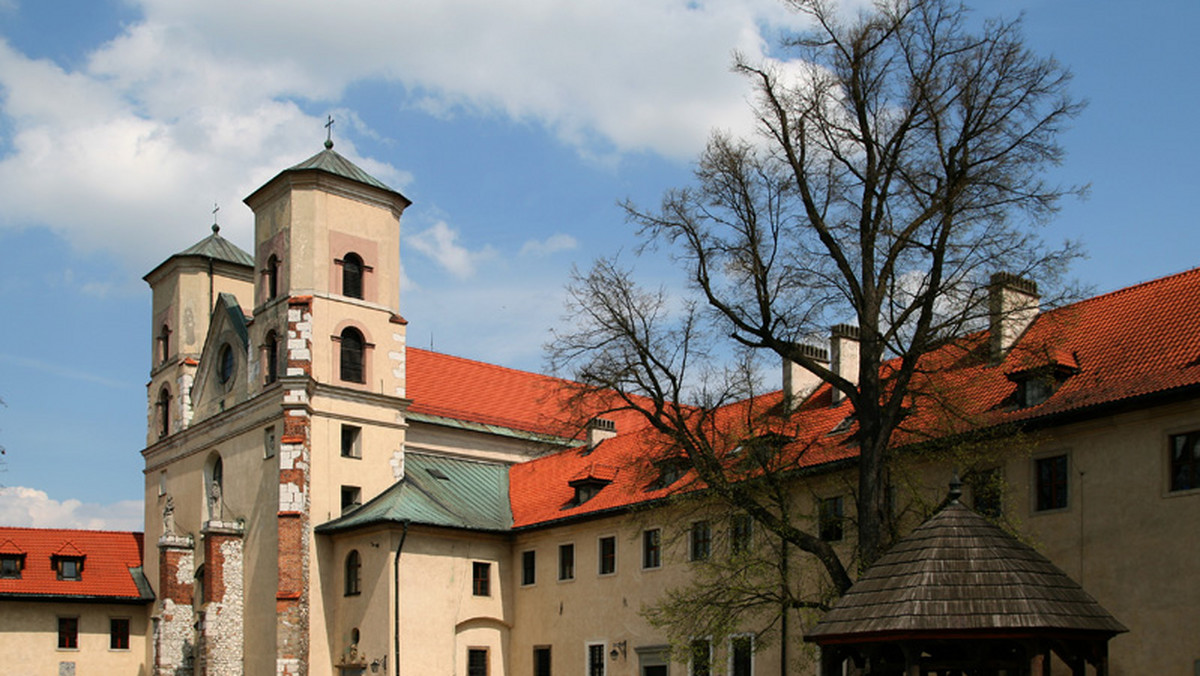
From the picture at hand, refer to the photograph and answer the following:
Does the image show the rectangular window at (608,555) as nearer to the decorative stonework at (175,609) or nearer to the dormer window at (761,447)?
the dormer window at (761,447)

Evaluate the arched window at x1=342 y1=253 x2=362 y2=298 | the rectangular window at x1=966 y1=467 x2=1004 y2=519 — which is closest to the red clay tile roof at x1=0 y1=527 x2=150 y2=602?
the arched window at x1=342 y1=253 x2=362 y2=298

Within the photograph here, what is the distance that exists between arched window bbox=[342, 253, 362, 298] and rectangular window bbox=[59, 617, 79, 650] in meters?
15.1

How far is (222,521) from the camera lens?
134 feet

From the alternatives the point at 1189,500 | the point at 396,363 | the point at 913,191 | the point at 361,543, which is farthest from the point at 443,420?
the point at 1189,500

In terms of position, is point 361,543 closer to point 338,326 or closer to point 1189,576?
point 338,326

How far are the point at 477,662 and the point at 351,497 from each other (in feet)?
20.6

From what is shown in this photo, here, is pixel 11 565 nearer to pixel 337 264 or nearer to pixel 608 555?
pixel 337 264

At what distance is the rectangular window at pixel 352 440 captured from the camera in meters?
40.9

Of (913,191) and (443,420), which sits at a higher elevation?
(913,191)

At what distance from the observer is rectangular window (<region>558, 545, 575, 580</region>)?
38344 millimetres

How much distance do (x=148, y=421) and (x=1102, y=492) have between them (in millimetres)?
35990

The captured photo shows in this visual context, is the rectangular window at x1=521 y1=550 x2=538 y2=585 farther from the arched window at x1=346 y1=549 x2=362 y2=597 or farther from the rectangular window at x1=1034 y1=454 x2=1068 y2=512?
the rectangular window at x1=1034 y1=454 x2=1068 y2=512

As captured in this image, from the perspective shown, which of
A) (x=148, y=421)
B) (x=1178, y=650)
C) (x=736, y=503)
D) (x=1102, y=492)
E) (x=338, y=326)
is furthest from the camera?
(x=148, y=421)

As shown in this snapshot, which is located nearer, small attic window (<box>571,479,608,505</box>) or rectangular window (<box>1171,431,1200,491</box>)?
rectangular window (<box>1171,431,1200,491</box>)
